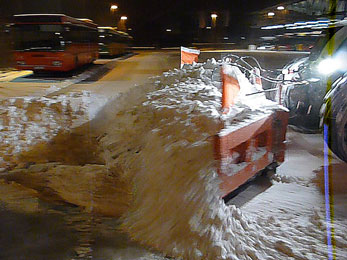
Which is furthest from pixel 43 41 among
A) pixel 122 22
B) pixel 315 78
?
pixel 122 22

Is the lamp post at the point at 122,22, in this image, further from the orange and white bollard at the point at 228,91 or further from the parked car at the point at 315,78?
the orange and white bollard at the point at 228,91

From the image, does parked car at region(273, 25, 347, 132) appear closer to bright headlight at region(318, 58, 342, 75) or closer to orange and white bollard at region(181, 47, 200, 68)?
bright headlight at region(318, 58, 342, 75)

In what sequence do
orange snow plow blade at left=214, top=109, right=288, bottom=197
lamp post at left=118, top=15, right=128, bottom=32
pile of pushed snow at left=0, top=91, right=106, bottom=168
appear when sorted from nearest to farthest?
orange snow plow blade at left=214, top=109, right=288, bottom=197, pile of pushed snow at left=0, top=91, right=106, bottom=168, lamp post at left=118, top=15, right=128, bottom=32

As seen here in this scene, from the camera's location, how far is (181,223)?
12.2 ft

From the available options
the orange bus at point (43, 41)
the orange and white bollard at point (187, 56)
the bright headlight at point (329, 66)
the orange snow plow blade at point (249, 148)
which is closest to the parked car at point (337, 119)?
the orange snow plow blade at point (249, 148)

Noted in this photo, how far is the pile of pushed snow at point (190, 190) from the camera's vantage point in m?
3.46

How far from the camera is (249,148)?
472cm

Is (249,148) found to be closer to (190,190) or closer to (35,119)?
(190,190)

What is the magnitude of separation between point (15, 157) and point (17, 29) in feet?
40.8

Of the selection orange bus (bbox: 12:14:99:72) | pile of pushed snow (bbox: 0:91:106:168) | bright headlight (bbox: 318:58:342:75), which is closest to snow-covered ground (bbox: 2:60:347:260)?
pile of pushed snow (bbox: 0:91:106:168)

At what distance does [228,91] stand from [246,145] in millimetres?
724

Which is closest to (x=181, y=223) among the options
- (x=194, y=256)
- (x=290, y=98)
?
(x=194, y=256)

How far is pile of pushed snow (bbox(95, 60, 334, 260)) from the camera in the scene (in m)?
3.46

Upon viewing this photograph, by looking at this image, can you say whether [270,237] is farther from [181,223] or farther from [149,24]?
[149,24]
